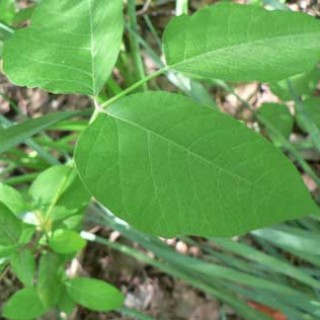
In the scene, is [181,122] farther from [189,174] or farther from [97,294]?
[97,294]

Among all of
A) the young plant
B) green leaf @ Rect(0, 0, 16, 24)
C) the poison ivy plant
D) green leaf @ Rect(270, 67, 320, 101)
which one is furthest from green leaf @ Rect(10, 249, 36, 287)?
green leaf @ Rect(270, 67, 320, 101)

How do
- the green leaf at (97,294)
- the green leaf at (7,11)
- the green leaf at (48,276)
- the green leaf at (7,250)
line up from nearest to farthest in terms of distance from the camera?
the green leaf at (7,250) → the green leaf at (48,276) → the green leaf at (97,294) → the green leaf at (7,11)

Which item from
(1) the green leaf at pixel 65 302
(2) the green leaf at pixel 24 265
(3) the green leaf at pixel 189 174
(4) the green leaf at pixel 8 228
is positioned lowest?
(1) the green leaf at pixel 65 302

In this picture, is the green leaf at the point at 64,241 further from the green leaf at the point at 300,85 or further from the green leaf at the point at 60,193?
the green leaf at the point at 300,85

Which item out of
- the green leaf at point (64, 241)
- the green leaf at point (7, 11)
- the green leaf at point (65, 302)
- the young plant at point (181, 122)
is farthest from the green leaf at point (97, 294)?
the green leaf at point (7, 11)

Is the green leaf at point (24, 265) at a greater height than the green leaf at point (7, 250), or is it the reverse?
the green leaf at point (7, 250)

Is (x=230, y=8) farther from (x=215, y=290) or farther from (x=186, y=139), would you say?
(x=215, y=290)

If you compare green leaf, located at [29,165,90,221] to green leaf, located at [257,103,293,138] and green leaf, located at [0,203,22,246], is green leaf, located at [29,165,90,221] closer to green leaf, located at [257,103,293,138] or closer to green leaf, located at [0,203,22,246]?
green leaf, located at [0,203,22,246]
